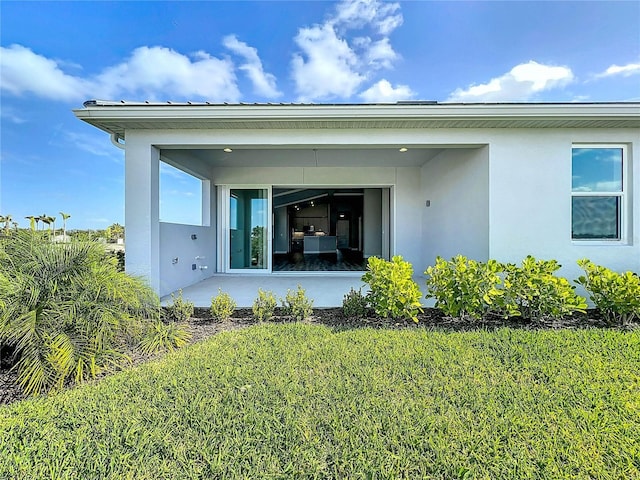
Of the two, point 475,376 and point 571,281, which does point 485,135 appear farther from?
point 475,376

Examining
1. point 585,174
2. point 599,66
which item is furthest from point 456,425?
point 599,66

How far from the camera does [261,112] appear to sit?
4.48 metres

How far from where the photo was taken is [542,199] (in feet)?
16.1

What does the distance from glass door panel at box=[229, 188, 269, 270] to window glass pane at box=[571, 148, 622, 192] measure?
6885mm

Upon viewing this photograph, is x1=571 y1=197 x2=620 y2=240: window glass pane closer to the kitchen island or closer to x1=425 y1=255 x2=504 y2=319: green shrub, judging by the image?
x1=425 y1=255 x2=504 y2=319: green shrub

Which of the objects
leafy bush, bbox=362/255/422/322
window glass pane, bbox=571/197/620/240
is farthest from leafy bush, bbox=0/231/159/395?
window glass pane, bbox=571/197/620/240

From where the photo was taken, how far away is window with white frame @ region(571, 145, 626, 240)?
16.6 feet

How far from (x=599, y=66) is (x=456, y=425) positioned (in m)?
10.6

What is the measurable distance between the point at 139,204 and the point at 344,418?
181 inches

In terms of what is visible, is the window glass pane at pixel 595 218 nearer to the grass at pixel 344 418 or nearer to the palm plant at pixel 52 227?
the grass at pixel 344 418

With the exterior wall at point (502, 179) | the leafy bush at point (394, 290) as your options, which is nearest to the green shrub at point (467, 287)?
the leafy bush at point (394, 290)

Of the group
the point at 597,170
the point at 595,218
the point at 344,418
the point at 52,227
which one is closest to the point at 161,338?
the point at 52,227

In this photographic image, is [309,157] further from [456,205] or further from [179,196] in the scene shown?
[456,205]

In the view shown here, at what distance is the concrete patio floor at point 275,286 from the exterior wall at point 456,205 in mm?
1175
